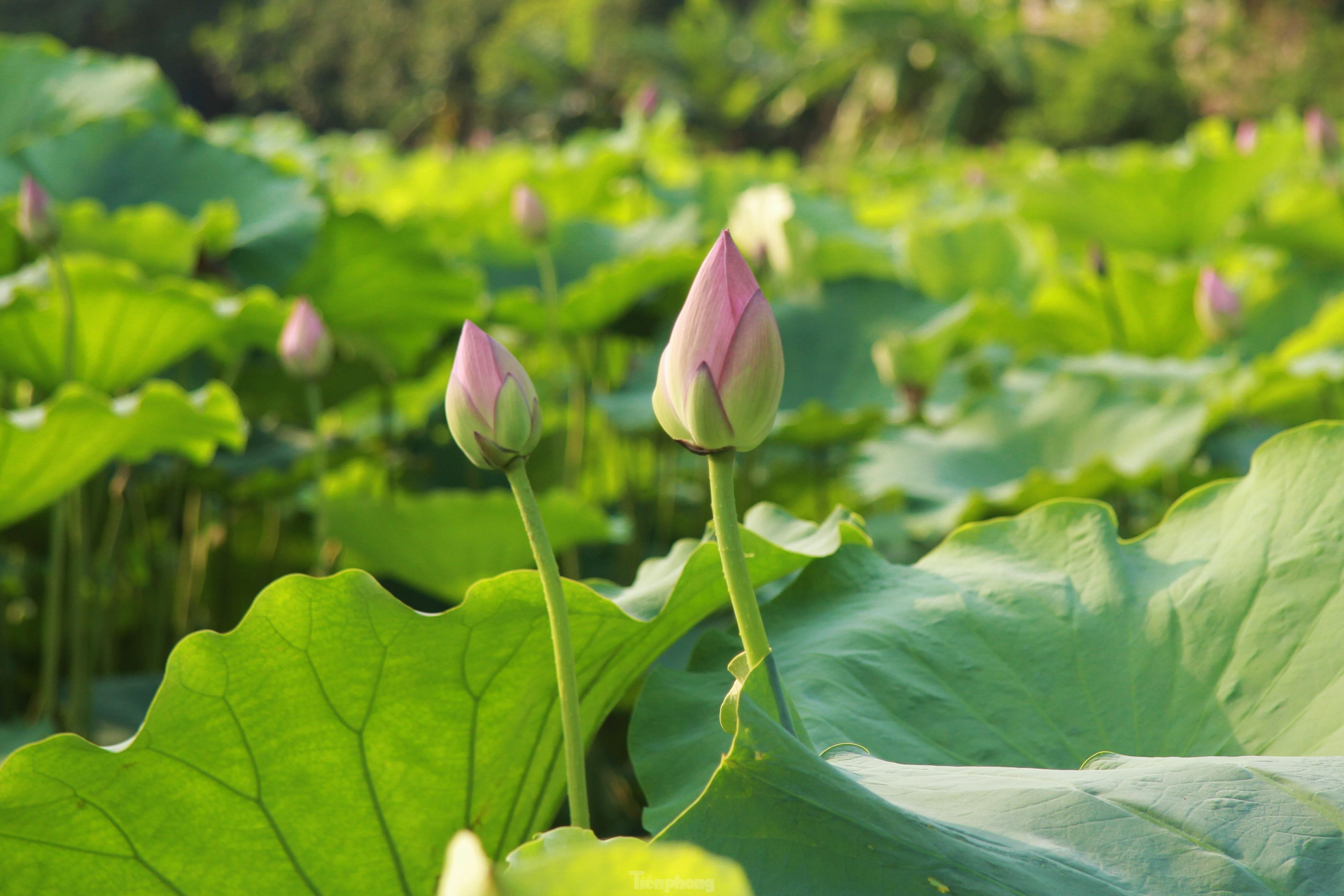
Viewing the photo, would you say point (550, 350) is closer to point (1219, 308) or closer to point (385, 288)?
point (385, 288)

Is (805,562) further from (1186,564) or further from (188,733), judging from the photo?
(188,733)

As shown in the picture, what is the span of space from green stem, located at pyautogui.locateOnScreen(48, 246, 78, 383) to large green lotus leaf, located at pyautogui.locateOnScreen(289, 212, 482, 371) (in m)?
0.45

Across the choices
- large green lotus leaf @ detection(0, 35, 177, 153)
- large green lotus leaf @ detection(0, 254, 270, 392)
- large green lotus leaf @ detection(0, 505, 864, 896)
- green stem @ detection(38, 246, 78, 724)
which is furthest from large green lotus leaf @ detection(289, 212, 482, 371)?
large green lotus leaf @ detection(0, 505, 864, 896)

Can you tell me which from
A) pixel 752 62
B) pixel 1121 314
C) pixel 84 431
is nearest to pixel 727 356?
pixel 84 431

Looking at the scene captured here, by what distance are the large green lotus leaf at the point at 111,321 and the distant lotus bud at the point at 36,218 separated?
0.04m

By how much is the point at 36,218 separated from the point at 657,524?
39.5 inches

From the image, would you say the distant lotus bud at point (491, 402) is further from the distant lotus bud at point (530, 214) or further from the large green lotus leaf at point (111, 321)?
the distant lotus bud at point (530, 214)

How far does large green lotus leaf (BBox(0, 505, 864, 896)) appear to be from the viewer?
613 mm

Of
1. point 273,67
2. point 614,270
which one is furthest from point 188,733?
point 273,67

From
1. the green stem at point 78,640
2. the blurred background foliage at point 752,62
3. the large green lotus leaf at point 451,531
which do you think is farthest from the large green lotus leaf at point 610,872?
the blurred background foliage at point 752,62

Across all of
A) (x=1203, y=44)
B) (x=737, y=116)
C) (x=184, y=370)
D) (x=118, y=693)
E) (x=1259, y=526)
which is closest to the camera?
(x=1259, y=526)

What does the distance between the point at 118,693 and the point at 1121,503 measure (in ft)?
4.06

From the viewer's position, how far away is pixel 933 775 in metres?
0.54

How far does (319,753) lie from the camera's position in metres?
0.64
